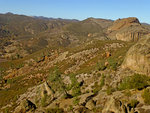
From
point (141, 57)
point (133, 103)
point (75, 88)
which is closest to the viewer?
point (133, 103)

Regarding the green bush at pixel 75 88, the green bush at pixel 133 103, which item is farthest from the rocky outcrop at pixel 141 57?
the green bush at pixel 75 88

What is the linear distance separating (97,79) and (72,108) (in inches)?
835

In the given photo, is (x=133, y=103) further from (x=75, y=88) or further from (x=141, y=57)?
(x=75, y=88)

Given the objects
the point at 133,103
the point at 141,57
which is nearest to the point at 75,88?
the point at 141,57

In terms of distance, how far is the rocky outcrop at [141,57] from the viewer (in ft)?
107

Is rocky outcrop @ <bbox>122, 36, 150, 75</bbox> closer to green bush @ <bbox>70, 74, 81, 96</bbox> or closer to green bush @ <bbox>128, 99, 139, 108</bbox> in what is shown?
green bush @ <bbox>128, 99, 139, 108</bbox>

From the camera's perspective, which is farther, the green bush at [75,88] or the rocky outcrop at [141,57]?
the green bush at [75,88]

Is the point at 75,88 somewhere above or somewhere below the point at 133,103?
below

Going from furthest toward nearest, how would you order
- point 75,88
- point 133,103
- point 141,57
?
point 75,88, point 141,57, point 133,103

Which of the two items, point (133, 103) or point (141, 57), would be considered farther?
point (141, 57)

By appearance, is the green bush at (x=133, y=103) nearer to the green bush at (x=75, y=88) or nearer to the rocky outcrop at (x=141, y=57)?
Result: the rocky outcrop at (x=141, y=57)

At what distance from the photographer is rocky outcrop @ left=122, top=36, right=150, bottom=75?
32656 mm

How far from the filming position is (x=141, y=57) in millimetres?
33531

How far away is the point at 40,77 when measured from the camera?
71312 mm
